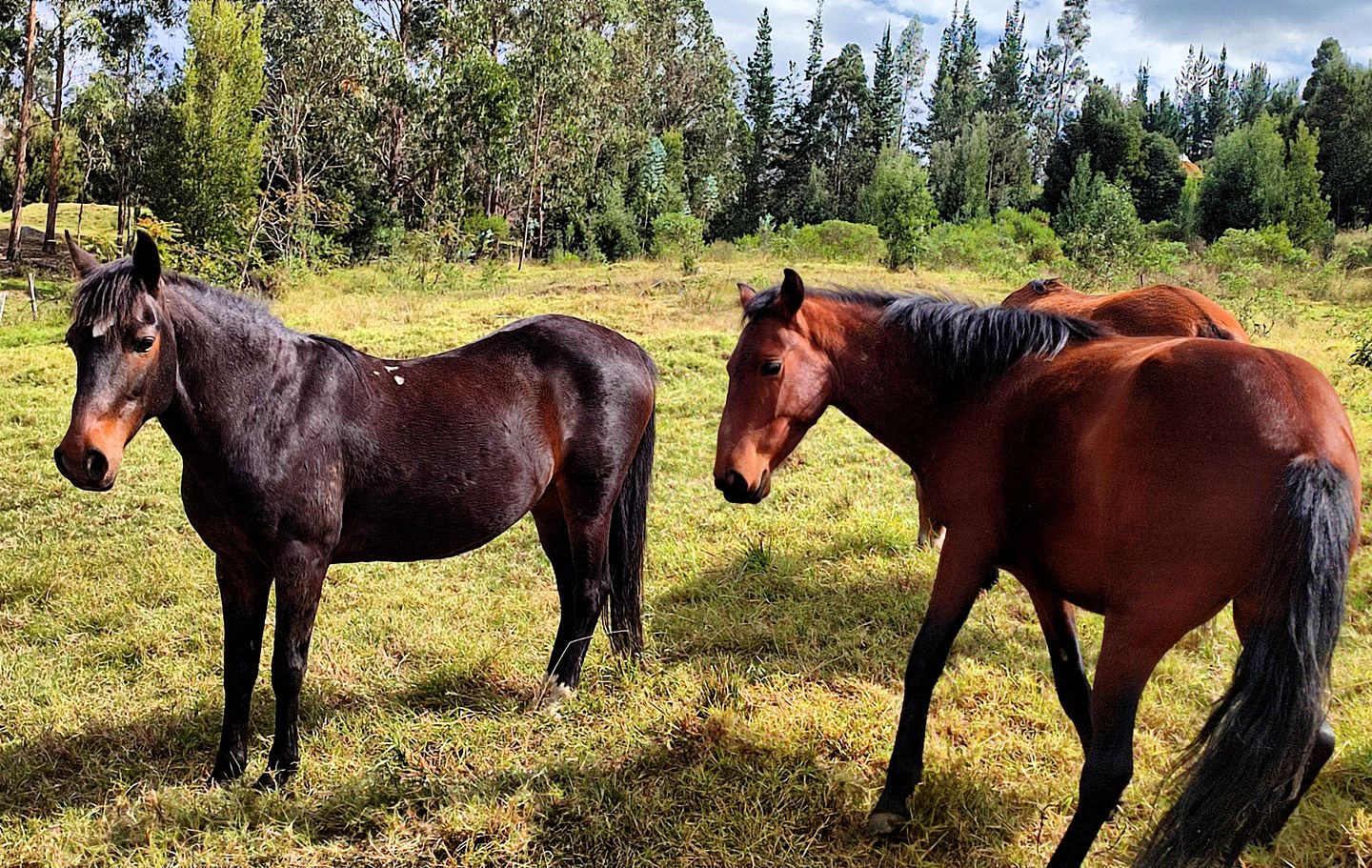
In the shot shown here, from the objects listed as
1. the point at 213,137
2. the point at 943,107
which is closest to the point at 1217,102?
the point at 943,107

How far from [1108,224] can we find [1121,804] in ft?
70.5

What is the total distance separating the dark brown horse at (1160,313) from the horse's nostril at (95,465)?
3242 millimetres

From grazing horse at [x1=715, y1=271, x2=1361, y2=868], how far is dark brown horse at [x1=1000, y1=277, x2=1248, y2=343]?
3.43 ft

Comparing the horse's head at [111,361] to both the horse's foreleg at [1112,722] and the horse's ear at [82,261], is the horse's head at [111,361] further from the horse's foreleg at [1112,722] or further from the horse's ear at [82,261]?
the horse's foreleg at [1112,722]

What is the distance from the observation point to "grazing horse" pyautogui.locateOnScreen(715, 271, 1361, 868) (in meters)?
1.82

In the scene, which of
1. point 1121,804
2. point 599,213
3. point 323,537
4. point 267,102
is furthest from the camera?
point 599,213

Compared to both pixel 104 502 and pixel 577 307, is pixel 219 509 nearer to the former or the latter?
pixel 104 502

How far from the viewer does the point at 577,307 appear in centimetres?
1466

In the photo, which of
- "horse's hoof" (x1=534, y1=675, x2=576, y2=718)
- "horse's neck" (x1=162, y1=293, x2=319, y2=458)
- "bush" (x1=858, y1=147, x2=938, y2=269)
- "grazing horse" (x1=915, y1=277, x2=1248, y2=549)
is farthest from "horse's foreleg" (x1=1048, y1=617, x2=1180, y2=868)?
"bush" (x1=858, y1=147, x2=938, y2=269)

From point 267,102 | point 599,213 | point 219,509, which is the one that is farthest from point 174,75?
point 219,509

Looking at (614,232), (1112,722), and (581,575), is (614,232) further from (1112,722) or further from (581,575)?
(1112,722)

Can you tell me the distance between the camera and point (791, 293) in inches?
104

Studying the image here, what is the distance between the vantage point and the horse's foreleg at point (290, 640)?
2854 mm

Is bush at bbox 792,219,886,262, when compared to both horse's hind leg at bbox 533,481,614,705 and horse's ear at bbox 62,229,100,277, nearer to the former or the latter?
horse's hind leg at bbox 533,481,614,705
